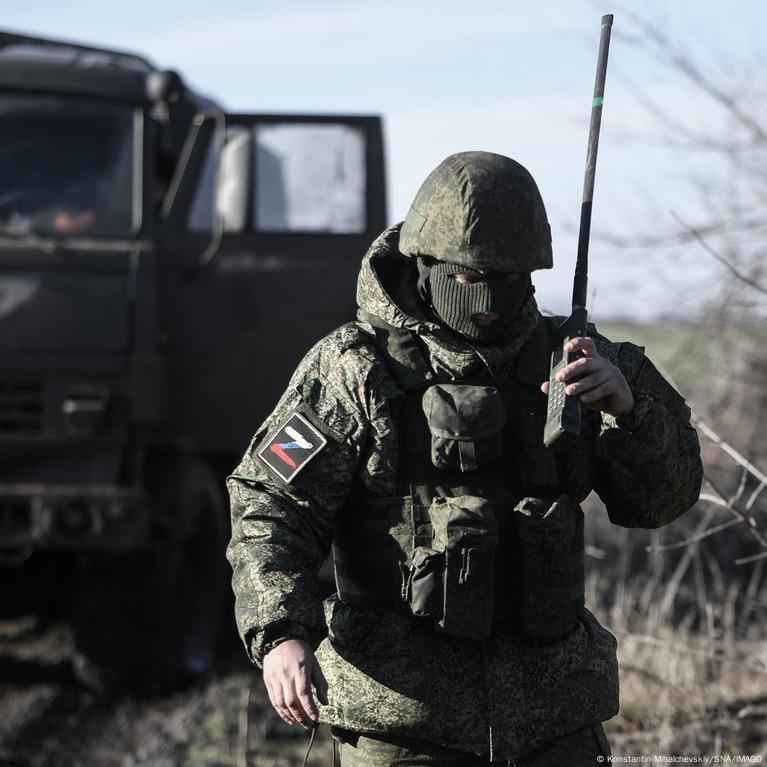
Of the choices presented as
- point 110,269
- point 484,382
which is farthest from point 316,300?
point 484,382

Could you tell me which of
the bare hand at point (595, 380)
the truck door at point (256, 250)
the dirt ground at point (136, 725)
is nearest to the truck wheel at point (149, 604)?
the dirt ground at point (136, 725)

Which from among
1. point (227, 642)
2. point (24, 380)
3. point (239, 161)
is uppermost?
point (239, 161)

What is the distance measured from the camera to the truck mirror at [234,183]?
6.08m

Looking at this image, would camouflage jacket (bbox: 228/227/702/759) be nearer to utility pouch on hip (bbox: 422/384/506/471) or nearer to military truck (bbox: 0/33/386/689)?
utility pouch on hip (bbox: 422/384/506/471)

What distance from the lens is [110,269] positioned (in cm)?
593

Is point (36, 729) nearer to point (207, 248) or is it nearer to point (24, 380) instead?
point (24, 380)

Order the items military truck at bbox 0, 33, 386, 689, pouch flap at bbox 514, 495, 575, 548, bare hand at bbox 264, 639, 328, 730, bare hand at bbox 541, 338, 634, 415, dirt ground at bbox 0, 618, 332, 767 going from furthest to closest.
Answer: military truck at bbox 0, 33, 386, 689
dirt ground at bbox 0, 618, 332, 767
pouch flap at bbox 514, 495, 575, 548
bare hand at bbox 541, 338, 634, 415
bare hand at bbox 264, 639, 328, 730

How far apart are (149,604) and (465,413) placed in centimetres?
370

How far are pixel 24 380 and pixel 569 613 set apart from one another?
364cm

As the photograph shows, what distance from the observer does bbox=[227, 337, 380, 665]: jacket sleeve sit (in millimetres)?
2559

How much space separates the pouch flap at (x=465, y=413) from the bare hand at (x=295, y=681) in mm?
478

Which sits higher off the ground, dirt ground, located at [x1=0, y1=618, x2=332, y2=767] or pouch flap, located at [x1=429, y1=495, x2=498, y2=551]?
pouch flap, located at [x1=429, y1=495, x2=498, y2=551]

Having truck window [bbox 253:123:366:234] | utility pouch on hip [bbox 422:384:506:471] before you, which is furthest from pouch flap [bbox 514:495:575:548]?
truck window [bbox 253:123:366:234]

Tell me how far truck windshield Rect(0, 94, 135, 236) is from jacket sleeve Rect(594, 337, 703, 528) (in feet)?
12.0
